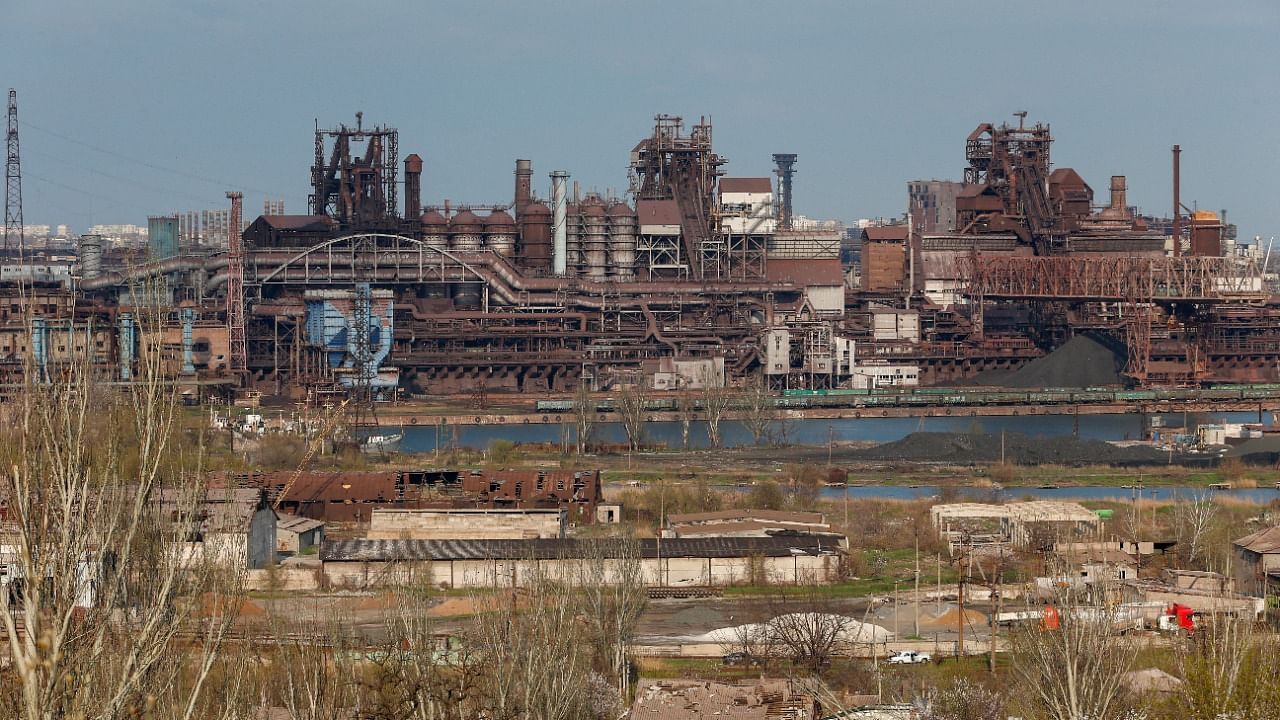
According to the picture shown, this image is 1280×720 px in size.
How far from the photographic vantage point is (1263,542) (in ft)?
109

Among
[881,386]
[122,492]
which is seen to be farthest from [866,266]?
[122,492]

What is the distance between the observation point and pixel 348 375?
250ft

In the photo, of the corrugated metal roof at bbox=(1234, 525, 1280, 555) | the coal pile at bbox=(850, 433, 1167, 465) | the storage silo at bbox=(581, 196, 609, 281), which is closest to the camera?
the corrugated metal roof at bbox=(1234, 525, 1280, 555)

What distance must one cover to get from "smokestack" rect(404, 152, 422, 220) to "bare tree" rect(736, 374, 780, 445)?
22299 mm

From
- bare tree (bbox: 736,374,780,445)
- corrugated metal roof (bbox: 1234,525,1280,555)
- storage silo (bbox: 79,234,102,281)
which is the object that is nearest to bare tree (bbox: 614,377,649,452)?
bare tree (bbox: 736,374,780,445)

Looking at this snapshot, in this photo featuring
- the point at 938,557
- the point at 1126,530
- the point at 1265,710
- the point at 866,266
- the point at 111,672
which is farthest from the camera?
the point at 866,266

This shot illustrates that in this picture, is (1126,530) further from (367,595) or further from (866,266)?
(866,266)

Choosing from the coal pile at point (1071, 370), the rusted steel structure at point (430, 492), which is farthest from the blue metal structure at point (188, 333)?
the rusted steel structure at point (430, 492)

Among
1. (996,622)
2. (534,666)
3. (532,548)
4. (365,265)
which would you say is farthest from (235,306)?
(534,666)

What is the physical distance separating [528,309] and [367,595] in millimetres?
52408

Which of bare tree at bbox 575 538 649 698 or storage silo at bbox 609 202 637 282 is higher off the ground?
storage silo at bbox 609 202 637 282

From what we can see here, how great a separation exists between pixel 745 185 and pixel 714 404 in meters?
28.8

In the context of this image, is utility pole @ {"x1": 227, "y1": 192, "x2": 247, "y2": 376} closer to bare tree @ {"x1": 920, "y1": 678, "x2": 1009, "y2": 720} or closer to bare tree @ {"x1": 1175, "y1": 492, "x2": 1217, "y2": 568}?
bare tree @ {"x1": 1175, "y1": 492, "x2": 1217, "y2": 568}

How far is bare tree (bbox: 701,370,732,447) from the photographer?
2475 inches
